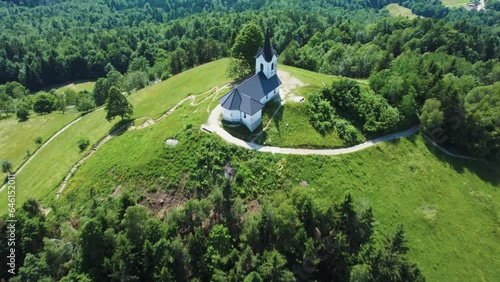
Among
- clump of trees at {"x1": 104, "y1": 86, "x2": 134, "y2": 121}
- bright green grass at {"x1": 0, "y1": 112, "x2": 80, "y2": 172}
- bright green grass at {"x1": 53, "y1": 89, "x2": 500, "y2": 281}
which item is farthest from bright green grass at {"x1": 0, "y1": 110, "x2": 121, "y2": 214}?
bright green grass at {"x1": 53, "y1": 89, "x2": 500, "y2": 281}

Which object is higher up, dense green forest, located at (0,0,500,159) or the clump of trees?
the clump of trees

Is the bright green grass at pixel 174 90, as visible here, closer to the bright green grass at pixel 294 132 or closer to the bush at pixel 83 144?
the bush at pixel 83 144

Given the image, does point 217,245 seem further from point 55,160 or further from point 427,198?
point 55,160

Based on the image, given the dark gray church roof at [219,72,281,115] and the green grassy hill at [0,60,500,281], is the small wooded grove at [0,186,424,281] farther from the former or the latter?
the dark gray church roof at [219,72,281,115]

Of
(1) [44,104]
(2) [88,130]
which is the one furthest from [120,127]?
(1) [44,104]

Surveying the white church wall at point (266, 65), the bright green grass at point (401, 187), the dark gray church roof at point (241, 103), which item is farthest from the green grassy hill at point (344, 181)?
the white church wall at point (266, 65)

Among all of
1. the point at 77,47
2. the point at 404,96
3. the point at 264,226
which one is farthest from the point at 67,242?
the point at 77,47

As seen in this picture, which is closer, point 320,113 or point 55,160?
point 320,113
